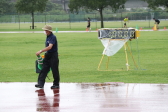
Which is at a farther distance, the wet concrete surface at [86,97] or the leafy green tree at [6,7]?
the leafy green tree at [6,7]

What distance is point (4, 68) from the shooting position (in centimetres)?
1964

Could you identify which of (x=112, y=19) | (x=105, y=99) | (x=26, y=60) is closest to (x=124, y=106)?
(x=105, y=99)

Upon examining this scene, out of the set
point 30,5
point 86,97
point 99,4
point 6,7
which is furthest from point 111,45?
point 6,7

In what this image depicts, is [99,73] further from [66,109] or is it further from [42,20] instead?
[42,20]

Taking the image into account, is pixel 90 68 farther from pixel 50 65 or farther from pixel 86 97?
pixel 86 97

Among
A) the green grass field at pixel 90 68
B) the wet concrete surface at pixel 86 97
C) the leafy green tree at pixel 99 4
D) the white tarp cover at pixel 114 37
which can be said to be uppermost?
the leafy green tree at pixel 99 4

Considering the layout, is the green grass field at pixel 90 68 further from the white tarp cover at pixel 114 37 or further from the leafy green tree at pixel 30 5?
the leafy green tree at pixel 30 5

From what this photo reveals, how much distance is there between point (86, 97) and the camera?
462 inches

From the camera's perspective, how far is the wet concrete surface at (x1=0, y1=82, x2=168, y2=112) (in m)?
10.3

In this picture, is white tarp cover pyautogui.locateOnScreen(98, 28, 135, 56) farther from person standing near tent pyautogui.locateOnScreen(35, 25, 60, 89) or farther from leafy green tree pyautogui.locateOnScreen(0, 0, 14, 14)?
leafy green tree pyautogui.locateOnScreen(0, 0, 14, 14)

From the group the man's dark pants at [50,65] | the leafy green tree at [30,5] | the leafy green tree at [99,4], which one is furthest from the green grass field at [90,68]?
the leafy green tree at [30,5]

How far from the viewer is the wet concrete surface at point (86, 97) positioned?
33.8 feet

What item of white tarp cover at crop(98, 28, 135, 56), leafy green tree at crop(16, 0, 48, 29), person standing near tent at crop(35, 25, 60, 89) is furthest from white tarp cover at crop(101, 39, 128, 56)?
leafy green tree at crop(16, 0, 48, 29)

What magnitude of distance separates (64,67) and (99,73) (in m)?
2.62
